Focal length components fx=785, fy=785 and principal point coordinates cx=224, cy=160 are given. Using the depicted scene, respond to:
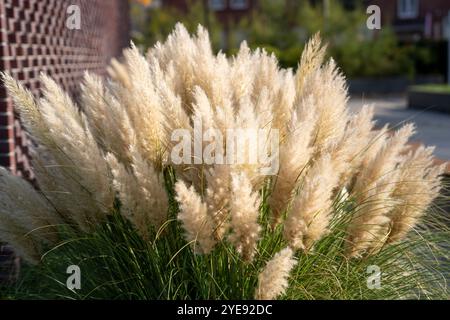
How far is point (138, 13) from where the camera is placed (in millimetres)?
37656

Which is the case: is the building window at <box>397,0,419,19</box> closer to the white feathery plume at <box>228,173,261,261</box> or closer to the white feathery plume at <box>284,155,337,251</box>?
the white feathery plume at <box>284,155,337,251</box>

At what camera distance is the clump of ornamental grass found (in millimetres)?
2539

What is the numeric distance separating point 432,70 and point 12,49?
2736 centimetres

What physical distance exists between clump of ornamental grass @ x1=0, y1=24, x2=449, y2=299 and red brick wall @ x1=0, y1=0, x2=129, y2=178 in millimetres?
1386

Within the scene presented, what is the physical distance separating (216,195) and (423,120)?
16070 mm

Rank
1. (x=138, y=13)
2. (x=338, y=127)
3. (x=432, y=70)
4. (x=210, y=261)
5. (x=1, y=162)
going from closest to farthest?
(x=210, y=261), (x=338, y=127), (x=1, y=162), (x=432, y=70), (x=138, y=13)

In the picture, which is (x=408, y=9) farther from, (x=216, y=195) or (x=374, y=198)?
(x=216, y=195)

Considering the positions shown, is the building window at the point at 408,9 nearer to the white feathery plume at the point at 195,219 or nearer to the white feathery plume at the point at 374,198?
the white feathery plume at the point at 374,198

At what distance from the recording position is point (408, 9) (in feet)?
146

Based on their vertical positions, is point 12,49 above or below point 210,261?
above

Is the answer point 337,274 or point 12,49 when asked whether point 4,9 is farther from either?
point 337,274

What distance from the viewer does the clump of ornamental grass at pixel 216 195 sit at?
2.54 metres

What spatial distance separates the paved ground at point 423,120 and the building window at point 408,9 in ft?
60.1

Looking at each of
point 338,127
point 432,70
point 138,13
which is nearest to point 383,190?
point 338,127
